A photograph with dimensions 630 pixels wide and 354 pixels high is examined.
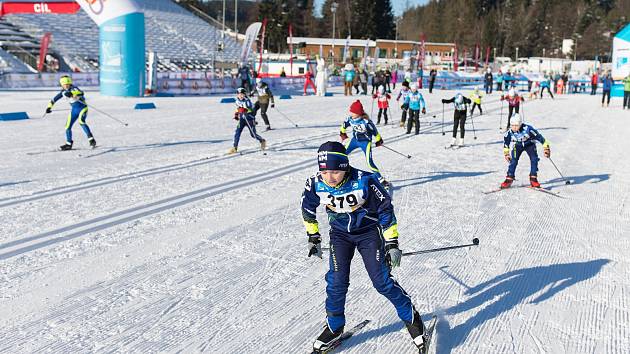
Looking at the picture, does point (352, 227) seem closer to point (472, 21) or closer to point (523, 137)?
point (523, 137)

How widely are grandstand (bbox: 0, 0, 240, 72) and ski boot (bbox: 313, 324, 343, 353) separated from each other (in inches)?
1321

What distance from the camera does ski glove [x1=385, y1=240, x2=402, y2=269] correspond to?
11.8 ft

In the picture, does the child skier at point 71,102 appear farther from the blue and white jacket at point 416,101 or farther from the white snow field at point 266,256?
the blue and white jacket at point 416,101

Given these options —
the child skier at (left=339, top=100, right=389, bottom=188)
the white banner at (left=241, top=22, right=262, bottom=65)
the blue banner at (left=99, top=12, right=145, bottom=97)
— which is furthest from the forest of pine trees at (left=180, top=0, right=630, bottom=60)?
the child skier at (left=339, top=100, right=389, bottom=188)

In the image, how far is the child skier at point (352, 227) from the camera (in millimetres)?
3588

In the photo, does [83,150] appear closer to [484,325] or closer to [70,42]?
[484,325]

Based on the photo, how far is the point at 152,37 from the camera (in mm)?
52250

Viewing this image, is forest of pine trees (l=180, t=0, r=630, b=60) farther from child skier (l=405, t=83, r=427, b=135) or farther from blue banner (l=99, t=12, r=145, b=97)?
child skier (l=405, t=83, r=427, b=135)

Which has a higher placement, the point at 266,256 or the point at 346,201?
the point at 346,201

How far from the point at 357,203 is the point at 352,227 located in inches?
7.2

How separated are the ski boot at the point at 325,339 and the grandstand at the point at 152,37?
33544mm

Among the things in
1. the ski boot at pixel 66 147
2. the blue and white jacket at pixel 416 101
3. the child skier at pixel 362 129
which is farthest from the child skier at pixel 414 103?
the ski boot at pixel 66 147

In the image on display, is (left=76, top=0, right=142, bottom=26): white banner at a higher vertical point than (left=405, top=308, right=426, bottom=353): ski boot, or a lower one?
higher

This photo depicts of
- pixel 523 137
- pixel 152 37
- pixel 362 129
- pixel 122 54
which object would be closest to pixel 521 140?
pixel 523 137
